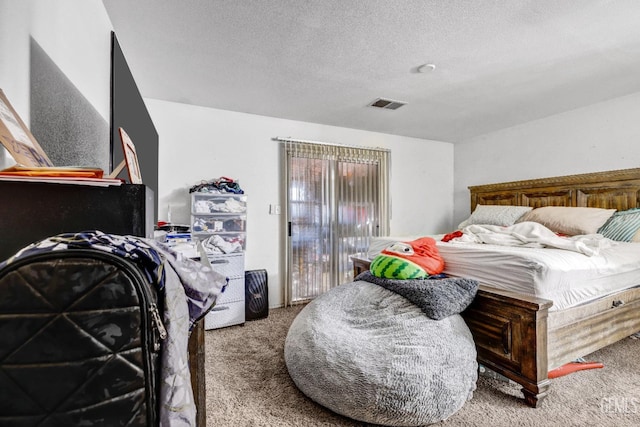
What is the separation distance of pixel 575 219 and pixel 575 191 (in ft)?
1.81

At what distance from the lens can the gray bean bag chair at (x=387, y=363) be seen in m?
1.36

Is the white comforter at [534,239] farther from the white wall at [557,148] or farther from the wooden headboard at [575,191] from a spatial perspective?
the white wall at [557,148]

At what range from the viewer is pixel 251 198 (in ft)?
11.0

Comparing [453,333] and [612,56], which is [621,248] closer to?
[612,56]

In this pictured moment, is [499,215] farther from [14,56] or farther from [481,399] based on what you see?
[14,56]

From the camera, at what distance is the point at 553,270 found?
65.7 inches

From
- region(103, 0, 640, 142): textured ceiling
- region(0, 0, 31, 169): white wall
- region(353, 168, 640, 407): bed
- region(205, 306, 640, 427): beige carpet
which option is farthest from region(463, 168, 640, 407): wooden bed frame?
region(0, 0, 31, 169): white wall

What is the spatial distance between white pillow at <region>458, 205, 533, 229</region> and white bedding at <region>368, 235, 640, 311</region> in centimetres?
110

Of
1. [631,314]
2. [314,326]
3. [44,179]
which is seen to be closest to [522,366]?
[314,326]

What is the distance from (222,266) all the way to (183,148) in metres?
1.32

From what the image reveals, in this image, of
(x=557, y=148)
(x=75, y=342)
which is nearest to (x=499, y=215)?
(x=557, y=148)

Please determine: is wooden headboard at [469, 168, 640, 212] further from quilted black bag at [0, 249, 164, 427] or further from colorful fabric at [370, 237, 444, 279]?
quilted black bag at [0, 249, 164, 427]

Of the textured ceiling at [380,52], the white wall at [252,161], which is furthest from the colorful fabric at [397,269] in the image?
the white wall at [252,161]

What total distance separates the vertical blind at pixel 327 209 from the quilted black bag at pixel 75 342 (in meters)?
2.98
